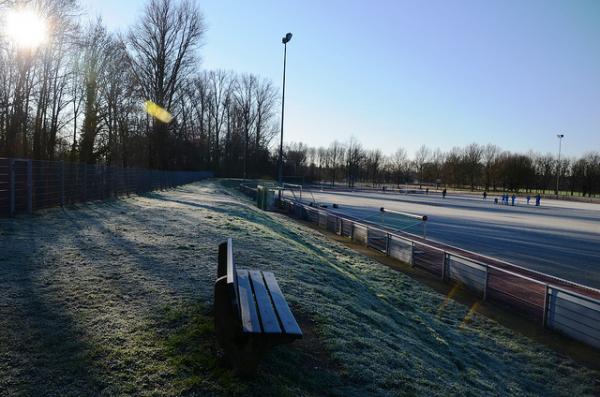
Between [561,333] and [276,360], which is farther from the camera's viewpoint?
[561,333]

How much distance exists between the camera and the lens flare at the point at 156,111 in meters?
42.6

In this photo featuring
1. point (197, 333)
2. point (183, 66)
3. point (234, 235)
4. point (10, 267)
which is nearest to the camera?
point (197, 333)

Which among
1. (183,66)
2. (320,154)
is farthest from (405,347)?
(320,154)

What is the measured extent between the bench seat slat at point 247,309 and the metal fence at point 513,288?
5469mm

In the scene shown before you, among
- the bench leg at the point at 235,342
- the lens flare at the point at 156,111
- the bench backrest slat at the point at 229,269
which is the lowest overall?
the bench leg at the point at 235,342

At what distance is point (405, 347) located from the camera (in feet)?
17.4

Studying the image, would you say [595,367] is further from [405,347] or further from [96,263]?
[96,263]

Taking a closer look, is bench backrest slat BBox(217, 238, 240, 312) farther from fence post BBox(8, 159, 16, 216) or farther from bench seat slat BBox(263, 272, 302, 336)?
fence post BBox(8, 159, 16, 216)

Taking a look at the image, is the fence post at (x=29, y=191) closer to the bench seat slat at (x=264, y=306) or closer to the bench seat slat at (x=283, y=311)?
the bench seat slat at (x=264, y=306)

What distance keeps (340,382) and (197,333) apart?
4.54 ft

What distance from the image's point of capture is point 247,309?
12.2ft

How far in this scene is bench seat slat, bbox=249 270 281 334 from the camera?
339cm

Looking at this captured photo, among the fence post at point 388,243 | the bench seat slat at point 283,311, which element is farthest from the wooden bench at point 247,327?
the fence post at point 388,243

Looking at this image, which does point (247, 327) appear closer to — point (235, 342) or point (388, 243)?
point (235, 342)
